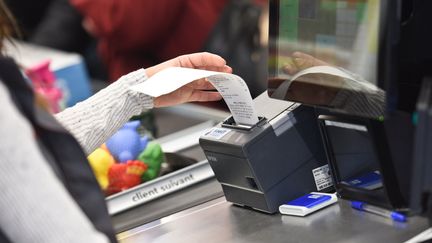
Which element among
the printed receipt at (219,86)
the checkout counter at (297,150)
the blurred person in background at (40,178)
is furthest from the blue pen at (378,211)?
the blurred person in background at (40,178)

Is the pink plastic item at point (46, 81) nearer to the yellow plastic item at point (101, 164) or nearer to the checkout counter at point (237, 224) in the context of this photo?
the yellow plastic item at point (101, 164)

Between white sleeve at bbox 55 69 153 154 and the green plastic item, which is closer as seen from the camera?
white sleeve at bbox 55 69 153 154

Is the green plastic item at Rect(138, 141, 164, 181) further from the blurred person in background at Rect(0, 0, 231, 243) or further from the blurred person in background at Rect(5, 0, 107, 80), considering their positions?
the blurred person in background at Rect(5, 0, 107, 80)

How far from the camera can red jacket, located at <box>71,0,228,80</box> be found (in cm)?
308

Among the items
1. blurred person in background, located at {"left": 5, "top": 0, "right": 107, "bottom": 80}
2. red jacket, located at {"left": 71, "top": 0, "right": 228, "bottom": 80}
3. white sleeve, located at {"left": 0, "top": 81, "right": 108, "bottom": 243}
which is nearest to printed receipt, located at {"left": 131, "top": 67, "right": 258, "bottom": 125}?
white sleeve, located at {"left": 0, "top": 81, "right": 108, "bottom": 243}

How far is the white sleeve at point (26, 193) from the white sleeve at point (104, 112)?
1.47 ft

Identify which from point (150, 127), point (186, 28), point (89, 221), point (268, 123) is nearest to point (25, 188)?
point (89, 221)

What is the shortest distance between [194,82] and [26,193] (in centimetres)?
56

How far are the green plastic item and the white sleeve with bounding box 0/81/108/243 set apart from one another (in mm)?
699

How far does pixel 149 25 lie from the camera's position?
3113 millimetres

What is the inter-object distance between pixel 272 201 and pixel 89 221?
1.43 ft

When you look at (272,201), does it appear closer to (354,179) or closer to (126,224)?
(354,179)

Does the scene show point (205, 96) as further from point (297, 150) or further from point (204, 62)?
point (297, 150)

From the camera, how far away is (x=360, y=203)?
48.6 inches
